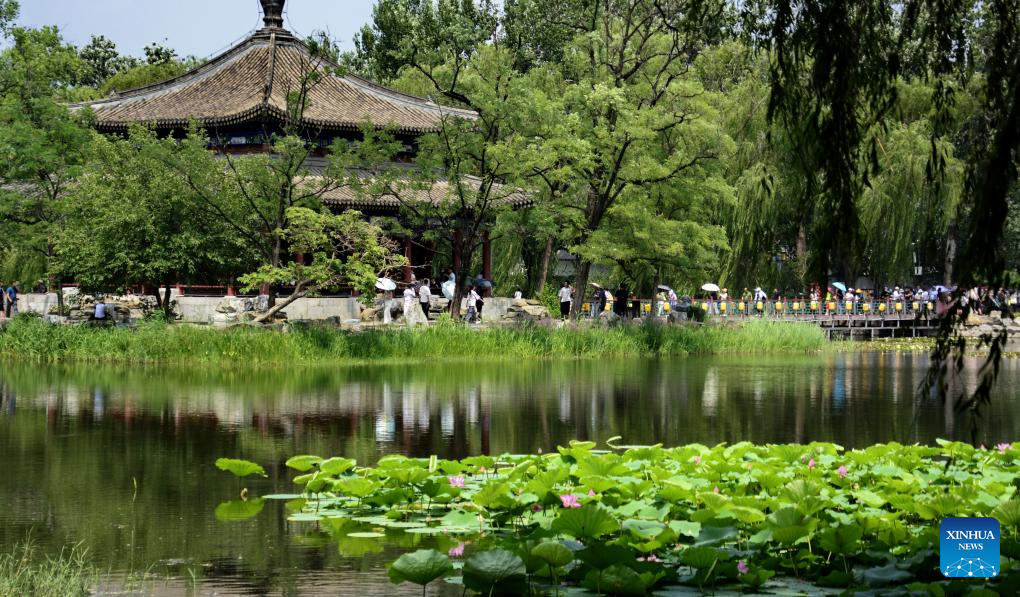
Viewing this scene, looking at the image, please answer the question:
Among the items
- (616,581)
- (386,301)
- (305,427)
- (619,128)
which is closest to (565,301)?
(619,128)

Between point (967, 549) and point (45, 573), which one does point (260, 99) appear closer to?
point (45, 573)

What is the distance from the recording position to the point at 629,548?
656 cm

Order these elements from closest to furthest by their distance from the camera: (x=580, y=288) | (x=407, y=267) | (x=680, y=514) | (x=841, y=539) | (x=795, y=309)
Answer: (x=841, y=539) < (x=680, y=514) < (x=580, y=288) < (x=407, y=267) < (x=795, y=309)

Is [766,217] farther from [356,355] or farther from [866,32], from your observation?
[866,32]

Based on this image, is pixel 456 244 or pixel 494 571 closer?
pixel 494 571

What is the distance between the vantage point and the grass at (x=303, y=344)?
22.4m

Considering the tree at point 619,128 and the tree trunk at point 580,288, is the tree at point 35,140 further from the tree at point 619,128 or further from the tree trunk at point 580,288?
the tree trunk at point 580,288

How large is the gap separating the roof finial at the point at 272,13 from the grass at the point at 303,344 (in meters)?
13.4

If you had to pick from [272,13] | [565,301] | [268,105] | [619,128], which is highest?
[272,13]

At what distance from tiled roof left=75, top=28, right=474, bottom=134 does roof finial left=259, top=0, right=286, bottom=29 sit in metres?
0.46

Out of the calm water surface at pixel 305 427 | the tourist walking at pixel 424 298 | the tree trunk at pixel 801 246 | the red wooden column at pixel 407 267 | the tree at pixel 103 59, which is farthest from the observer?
the tree at pixel 103 59

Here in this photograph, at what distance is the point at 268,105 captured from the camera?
30.9m

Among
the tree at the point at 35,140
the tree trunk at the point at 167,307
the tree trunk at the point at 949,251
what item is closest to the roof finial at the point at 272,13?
the tree at the point at 35,140

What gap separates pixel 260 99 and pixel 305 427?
65.7ft
